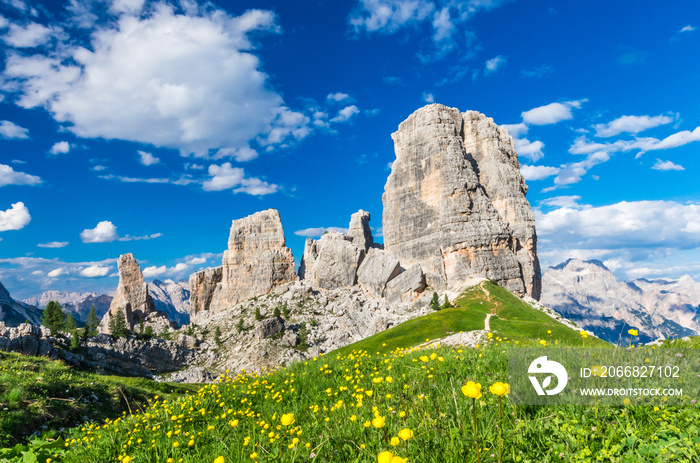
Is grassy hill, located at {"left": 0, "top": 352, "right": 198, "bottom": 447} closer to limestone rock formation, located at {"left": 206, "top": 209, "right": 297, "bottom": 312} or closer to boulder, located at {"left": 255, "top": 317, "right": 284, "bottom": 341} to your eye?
boulder, located at {"left": 255, "top": 317, "right": 284, "bottom": 341}

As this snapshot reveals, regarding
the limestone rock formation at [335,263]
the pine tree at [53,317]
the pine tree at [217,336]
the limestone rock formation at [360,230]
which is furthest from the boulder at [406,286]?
the pine tree at [53,317]

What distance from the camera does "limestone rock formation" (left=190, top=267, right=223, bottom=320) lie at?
5906 inches

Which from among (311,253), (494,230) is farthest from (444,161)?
(311,253)

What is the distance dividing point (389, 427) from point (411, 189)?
125m

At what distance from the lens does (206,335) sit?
11988 cm

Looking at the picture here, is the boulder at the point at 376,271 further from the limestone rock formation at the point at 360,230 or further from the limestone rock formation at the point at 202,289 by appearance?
the limestone rock formation at the point at 202,289

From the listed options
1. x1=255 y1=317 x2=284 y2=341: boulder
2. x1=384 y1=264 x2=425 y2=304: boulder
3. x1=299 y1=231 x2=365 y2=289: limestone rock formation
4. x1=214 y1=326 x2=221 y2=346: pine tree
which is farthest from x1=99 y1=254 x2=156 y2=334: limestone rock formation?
x1=384 y1=264 x2=425 y2=304: boulder

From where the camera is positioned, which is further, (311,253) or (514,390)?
(311,253)

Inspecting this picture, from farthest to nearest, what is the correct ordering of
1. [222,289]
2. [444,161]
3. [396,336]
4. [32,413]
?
[222,289] → [444,161] → [396,336] → [32,413]

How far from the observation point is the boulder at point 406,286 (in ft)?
371

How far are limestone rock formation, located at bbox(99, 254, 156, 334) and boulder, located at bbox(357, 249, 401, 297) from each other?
3404 inches

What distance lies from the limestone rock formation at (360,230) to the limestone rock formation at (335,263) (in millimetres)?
9199

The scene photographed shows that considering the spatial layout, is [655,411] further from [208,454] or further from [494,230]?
[494,230]

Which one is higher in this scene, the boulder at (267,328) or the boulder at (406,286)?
the boulder at (406,286)
